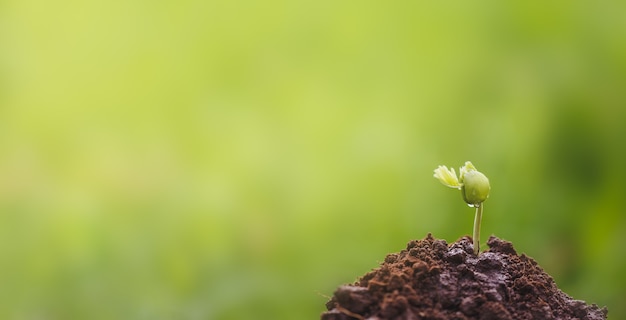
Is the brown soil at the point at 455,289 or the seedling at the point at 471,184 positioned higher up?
the seedling at the point at 471,184

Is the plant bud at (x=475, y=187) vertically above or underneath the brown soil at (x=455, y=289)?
above

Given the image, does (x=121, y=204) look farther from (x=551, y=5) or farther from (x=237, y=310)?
(x=551, y=5)

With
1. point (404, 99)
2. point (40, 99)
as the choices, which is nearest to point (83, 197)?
point (40, 99)

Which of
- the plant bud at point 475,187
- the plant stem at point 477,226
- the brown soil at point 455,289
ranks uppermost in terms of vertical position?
the plant bud at point 475,187

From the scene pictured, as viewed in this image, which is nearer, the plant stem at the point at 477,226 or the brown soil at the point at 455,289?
the brown soil at the point at 455,289

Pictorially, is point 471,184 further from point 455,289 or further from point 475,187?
point 455,289

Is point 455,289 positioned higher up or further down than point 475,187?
further down

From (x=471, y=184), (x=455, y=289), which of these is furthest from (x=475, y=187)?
(x=455, y=289)

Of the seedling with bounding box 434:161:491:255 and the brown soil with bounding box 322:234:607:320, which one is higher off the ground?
the seedling with bounding box 434:161:491:255
